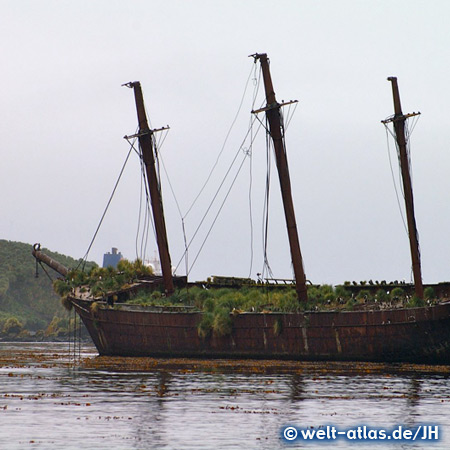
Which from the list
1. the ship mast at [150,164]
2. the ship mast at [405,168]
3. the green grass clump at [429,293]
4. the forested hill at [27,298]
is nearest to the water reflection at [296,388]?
the green grass clump at [429,293]

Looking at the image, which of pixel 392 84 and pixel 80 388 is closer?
pixel 80 388

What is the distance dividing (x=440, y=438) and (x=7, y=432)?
12187 mm

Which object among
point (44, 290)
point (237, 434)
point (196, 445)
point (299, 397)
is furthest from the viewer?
point (44, 290)

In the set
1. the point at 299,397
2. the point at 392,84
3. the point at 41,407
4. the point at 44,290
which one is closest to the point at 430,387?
the point at 299,397

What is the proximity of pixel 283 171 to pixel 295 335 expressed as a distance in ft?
38.7

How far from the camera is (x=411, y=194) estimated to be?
202ft

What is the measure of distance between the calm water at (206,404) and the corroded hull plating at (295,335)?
3.29 metres

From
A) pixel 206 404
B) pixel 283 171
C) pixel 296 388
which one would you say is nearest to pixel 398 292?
pixel 283 171

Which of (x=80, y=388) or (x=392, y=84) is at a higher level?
(x=392, y=84)

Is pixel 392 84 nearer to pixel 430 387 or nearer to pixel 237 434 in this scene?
pixel 430 387

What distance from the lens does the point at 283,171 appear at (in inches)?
2584

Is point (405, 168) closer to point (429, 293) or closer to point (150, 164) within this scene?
point (429, 293)

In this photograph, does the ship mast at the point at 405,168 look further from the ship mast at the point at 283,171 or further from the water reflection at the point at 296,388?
the water reflection at the point at 296,388

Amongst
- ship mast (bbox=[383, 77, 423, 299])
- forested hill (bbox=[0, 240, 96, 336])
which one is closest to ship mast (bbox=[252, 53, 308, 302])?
ship mast (bbox=[383, 77, 423, 299])
